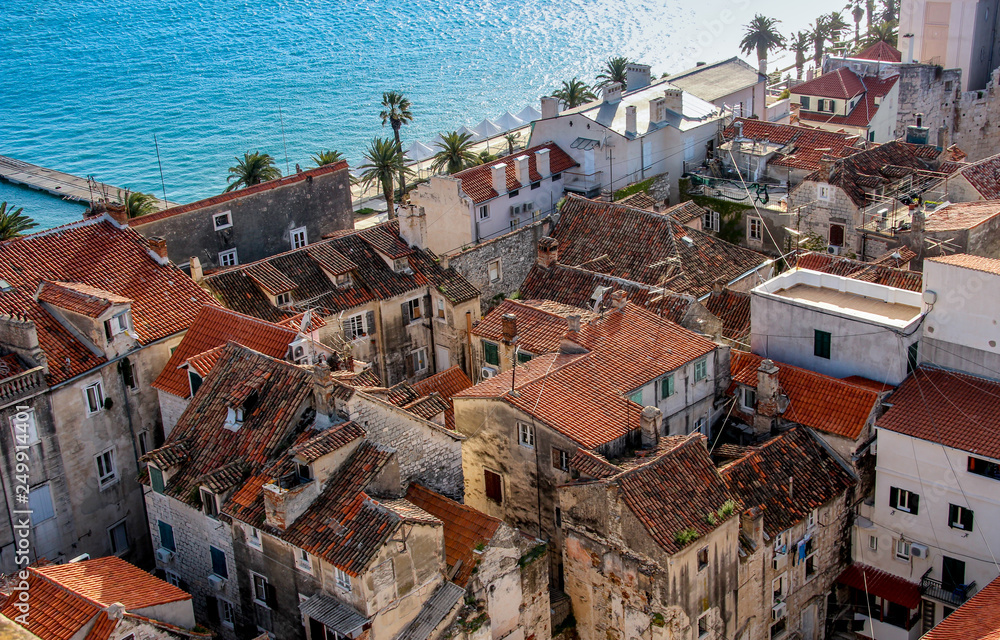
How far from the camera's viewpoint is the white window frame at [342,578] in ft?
110

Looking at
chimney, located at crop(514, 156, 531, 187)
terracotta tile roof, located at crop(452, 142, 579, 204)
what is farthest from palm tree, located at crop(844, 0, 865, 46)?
chimney, located at crop(514, 156, 531, 187)

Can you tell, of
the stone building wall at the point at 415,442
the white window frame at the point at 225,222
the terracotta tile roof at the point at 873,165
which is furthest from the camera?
the terracotta tile roof at the point at 873,165

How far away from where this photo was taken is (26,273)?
152ft

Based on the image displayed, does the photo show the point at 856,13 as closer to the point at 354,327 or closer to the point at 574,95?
the point at 574,95

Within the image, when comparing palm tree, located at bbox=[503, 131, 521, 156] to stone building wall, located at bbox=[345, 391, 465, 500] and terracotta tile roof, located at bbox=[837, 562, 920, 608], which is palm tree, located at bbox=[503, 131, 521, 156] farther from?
terracotta tile roof, located at bbox=[837, 562, 920, 608]

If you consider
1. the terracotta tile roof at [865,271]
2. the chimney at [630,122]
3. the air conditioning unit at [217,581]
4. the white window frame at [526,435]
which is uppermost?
the chimney at [630,122]

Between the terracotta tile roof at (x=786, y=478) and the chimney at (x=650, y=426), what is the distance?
278 cm

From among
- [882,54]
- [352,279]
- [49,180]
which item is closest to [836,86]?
[882,54]

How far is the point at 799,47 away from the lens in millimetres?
119750

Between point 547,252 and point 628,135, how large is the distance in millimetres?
16469

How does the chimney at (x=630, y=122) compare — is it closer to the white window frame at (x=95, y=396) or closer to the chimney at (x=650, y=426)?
the chimney at (x=650, y=426)

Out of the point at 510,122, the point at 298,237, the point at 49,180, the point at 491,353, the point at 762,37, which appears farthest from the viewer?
the point at 49,180

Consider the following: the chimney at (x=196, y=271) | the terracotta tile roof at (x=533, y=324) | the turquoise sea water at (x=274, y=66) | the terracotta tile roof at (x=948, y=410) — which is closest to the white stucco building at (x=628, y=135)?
the terracotta tile roof at (x=533, y=324)

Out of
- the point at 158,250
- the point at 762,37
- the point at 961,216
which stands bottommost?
the point at 961,216
